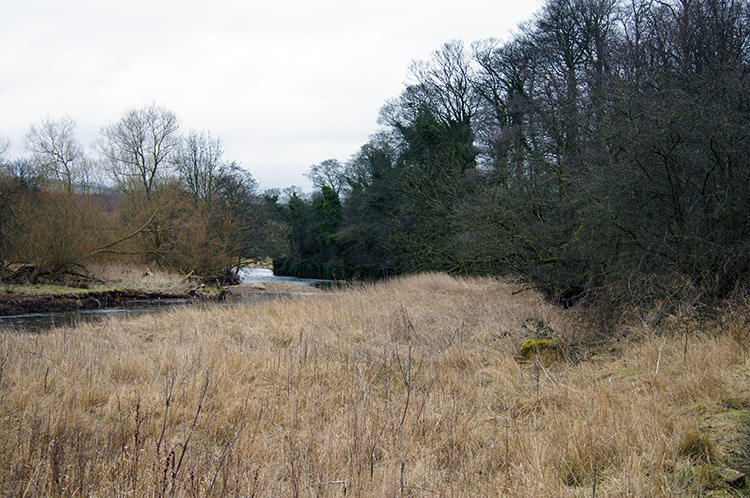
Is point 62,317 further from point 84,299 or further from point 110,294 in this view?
point 110,294

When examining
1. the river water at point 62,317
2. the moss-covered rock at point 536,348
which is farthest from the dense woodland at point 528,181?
the river water at point 62,317

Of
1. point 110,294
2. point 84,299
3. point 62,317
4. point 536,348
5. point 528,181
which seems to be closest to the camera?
point 536,348

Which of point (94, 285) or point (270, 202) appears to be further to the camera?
point (270, 202)

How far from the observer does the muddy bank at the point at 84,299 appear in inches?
678

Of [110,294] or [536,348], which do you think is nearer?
[536,348]

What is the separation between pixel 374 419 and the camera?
439 centimetres

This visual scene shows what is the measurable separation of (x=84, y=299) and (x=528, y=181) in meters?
16.3

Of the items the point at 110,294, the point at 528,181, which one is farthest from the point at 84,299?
the point at 528,181

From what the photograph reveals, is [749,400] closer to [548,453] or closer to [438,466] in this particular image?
[548,453]

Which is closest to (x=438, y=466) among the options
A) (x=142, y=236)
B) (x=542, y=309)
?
(x=542, y=309)

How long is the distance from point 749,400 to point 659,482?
171 cm

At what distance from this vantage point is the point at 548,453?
3.66 meters

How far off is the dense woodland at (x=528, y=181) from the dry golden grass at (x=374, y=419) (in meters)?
1.97

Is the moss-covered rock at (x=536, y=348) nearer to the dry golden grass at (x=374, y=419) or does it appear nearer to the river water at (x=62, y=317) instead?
the dry golden grass at (x=374, y=419)
